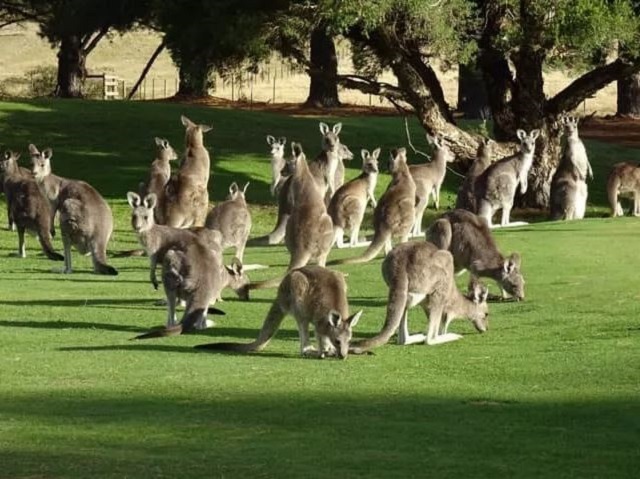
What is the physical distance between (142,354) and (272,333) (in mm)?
1183

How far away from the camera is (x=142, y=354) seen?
565 inches

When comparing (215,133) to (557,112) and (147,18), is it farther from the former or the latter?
(557,112)

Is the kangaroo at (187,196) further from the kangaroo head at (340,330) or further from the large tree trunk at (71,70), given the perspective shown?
the large tree trunk at (71,70)

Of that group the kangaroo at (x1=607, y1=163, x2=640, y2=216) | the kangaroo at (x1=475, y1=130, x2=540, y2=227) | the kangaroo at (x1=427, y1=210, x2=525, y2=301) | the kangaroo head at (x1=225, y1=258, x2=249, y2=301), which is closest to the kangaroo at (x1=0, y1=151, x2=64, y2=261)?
the kangaroo head at (x1=225, y1=258, x2=249, y2=301)

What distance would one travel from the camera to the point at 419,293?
576 inches

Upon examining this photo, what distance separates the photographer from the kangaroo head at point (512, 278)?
57.9ft

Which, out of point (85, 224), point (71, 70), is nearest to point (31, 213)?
point (85, 224)

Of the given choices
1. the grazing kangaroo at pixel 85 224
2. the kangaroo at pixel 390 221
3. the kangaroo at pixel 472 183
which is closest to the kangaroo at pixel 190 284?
the grazing kangaroo at pixel 85 224

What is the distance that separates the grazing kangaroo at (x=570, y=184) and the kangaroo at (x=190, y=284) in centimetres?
1567

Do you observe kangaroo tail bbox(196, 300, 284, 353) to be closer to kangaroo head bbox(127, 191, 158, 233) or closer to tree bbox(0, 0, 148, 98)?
kangaroo head bbox(127, 191, 158, 233)

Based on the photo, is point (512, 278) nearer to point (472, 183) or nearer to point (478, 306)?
point (478, 306)

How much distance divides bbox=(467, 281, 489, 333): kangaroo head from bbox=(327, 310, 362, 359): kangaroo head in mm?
2033

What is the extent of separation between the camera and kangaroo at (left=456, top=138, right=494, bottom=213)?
27203mm

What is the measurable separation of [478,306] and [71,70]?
44492 mm
